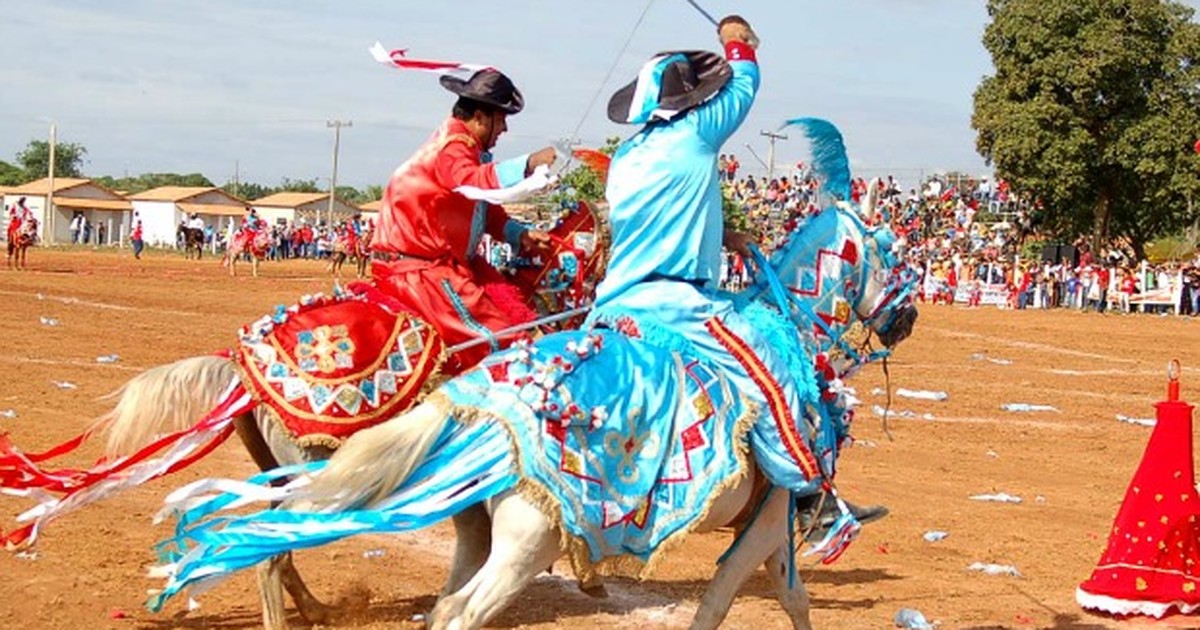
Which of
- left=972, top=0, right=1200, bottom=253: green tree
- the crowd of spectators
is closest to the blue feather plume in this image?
the crowd of spectators

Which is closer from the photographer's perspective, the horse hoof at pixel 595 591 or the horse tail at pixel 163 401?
the horse tail at pixel 163 401

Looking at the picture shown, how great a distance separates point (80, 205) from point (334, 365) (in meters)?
92.1

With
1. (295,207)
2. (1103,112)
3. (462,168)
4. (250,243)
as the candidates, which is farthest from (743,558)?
(295,207)

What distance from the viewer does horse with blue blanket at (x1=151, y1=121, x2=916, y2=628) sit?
5.25 metres

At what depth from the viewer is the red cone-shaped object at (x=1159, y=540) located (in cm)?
809

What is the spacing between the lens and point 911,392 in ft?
60.0

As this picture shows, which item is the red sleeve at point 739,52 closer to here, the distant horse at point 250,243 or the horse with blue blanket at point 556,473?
the horse with blue blanket at point 556,473

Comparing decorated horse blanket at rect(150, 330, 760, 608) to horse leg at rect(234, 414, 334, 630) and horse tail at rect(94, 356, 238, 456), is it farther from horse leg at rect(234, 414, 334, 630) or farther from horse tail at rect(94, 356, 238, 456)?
horse leg at rect(234, 414, 334, 630)

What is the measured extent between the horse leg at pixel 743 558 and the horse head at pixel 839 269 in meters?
0.73

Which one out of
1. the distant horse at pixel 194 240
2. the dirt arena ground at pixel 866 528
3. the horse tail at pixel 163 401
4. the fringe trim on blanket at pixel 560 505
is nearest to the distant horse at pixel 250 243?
the distant horse at pixel 194 240

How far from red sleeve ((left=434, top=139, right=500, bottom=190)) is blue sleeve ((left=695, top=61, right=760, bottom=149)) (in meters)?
0.94

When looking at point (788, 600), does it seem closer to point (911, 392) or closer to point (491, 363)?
point (491, 363)

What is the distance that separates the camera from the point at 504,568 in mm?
5199

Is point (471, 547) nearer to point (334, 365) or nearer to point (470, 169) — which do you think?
point (334, 365)
